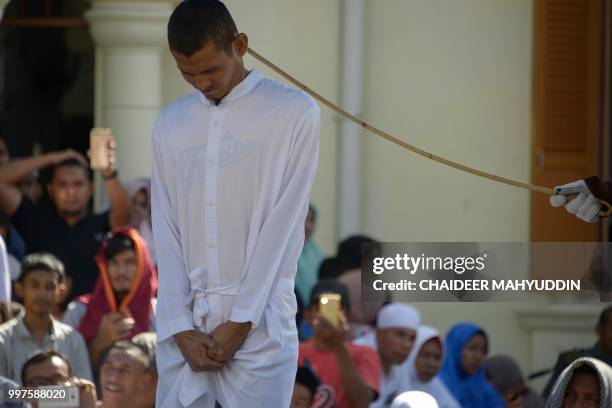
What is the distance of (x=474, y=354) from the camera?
8.01 meters

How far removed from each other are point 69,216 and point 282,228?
3.71 meters

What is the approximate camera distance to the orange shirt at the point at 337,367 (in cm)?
747

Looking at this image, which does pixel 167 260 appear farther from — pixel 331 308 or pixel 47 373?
pixel 331 308

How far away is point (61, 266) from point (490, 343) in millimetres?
2395

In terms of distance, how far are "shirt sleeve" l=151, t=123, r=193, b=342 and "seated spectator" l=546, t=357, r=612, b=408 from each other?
183cm

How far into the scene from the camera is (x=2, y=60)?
10.5 meters

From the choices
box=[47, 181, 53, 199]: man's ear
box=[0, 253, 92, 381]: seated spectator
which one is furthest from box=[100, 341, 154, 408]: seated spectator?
box=[47, 181, 53, 199]: man's ear

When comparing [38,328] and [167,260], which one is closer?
[167,260]

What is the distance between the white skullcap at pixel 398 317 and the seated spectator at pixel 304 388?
2.40 feet

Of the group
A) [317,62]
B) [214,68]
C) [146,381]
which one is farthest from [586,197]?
[317,62]

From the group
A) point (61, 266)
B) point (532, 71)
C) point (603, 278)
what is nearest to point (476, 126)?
point (532, 71)

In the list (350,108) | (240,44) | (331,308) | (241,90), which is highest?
(240,44)

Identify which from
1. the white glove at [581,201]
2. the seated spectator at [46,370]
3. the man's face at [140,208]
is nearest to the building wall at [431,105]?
the man's face at [140,208]

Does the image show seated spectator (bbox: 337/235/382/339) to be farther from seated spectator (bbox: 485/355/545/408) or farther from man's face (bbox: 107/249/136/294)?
man's face (bbox: 107/249/136/294)
